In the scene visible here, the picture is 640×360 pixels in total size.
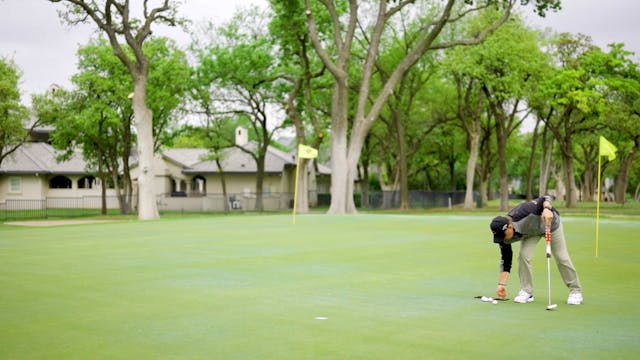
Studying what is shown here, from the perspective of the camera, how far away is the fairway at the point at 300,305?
7113 mm

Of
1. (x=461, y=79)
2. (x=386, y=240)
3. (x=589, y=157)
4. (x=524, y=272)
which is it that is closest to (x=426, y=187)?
(x=589, y=157)

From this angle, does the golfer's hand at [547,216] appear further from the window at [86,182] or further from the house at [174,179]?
the window at [86,182]

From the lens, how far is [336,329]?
799cm

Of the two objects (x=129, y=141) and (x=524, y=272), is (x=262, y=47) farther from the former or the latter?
(x=524, y=272)

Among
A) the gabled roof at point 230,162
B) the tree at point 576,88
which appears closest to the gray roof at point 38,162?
the gabled roof at point 230,162

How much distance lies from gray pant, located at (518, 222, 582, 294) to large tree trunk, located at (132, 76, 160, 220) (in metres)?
32.5

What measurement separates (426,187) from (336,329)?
94.1 metres

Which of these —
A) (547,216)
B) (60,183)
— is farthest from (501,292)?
(60,183)

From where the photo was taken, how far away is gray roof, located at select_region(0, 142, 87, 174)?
64.2 m

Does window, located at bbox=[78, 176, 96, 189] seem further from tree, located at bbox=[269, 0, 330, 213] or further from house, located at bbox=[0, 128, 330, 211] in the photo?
tree, located at bbox=[269, 0, 330, 213]

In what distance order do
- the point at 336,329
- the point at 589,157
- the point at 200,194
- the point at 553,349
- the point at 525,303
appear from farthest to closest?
1. the point at 589,157
2. the point at 200,194
3. the point at 525,303
4. the point at 336,329
5. the point at 553,349

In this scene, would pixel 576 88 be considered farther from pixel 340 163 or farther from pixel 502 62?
pixel 340 163

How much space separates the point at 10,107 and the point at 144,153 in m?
14.4

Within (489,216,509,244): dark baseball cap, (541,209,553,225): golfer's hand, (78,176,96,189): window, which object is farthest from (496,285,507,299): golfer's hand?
(78,176,96,189): window
